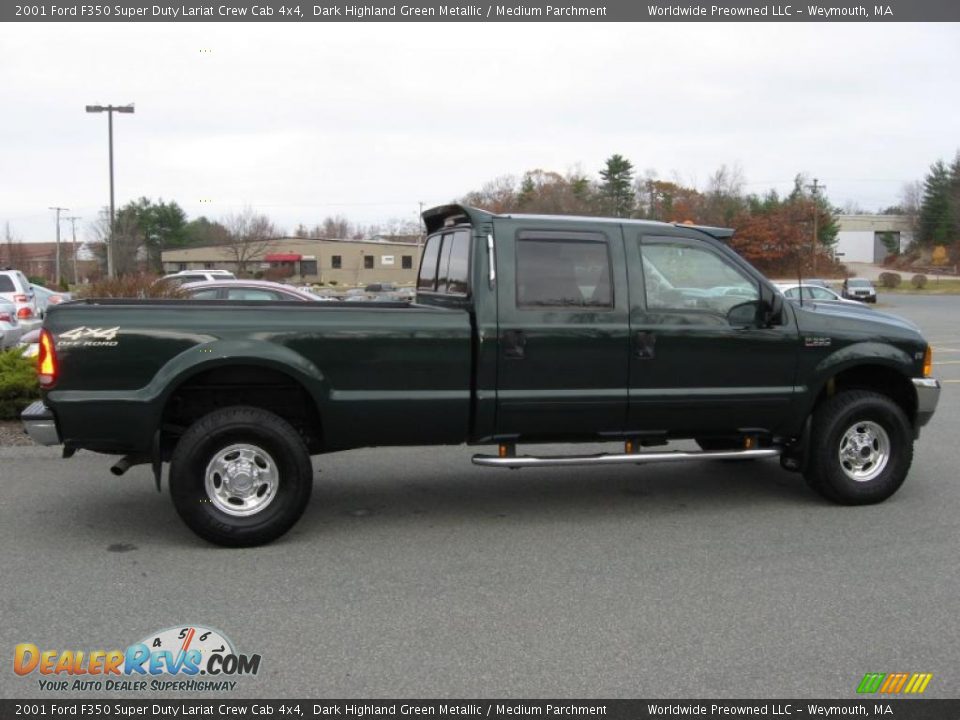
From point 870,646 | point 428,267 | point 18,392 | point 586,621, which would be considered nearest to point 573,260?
point 428,267

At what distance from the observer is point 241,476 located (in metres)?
5.45

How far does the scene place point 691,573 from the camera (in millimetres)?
5012

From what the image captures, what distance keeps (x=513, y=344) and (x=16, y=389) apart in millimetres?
5726

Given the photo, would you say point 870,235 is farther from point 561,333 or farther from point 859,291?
point 561,333

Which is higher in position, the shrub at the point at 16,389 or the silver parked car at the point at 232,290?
the silver parked car at the point at 232,290

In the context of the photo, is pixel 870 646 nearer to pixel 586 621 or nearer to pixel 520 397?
pixel 586 621

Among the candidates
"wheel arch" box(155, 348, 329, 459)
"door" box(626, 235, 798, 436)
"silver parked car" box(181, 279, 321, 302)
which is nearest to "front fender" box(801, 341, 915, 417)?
"door" box(626, 235, 798, 436)

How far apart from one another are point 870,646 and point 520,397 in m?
2.52

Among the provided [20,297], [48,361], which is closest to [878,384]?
[48,361]

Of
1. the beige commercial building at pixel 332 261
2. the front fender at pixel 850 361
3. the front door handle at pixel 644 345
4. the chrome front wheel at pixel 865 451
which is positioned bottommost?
the chrome front wheel at pixel 865 451

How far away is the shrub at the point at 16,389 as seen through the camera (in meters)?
8.79

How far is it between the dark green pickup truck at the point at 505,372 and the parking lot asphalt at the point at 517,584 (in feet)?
1.56

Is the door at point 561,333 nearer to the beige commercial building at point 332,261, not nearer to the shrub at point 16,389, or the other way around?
the shrub at point 16,389

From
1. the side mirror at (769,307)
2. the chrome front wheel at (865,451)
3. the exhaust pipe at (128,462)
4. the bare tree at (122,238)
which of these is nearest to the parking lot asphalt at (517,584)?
the chrome front wheel at (865,451)
